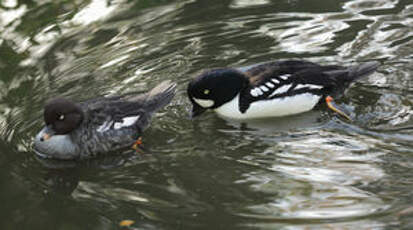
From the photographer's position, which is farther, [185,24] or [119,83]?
[185,24]

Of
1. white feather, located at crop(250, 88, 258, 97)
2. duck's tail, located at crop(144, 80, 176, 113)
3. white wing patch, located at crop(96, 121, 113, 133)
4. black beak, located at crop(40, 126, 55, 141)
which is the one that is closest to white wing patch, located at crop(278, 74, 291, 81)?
white feather, located at crop(250, 88, 258, 97)

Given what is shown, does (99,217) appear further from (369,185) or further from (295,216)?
(369,185)

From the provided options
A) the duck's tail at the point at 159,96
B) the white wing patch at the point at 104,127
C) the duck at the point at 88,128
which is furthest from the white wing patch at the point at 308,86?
the white wing patch at the point at 104,127

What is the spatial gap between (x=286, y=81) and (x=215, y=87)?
880 millimetres

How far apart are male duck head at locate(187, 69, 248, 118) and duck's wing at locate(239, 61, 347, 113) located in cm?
13

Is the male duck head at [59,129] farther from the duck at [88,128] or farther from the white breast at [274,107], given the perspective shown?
the white breast at [274,107]

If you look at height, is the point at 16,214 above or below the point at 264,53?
above

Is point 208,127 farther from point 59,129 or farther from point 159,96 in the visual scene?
point 59,129

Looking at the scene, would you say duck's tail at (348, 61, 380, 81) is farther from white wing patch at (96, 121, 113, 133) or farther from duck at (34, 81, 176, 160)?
white wing patch at (96, 121, 113, 133)

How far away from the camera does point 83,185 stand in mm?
6855

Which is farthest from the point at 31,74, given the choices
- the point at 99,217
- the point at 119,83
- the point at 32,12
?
the point at 99,217

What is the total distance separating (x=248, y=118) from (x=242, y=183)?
1.66m

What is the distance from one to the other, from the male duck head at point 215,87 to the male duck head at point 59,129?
4.75ft

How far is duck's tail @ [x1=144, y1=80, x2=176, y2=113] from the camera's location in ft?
26.0
